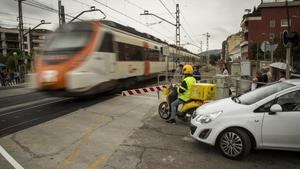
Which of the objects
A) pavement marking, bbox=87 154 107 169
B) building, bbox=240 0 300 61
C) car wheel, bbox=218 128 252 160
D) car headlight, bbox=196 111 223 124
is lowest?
pavement marking, bbox=87 154 107 169

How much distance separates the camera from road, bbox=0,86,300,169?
4578 millimetres

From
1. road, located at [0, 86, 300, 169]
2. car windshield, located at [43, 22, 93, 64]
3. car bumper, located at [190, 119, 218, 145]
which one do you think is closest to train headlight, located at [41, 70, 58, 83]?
car windshield, located at [43, 22, 93, 64]

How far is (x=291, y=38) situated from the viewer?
7.25m

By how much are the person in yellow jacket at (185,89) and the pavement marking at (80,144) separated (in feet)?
7.32

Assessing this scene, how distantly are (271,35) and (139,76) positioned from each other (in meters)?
48.7

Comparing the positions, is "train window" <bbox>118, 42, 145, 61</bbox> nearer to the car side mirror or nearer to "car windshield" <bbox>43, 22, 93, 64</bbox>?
"car windshield" <bbox>43, 22, 93, 64</bbox>

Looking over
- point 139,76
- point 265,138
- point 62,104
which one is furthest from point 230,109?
point 139,76

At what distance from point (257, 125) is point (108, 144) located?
123 inches

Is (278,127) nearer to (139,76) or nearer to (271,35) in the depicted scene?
(139,76)

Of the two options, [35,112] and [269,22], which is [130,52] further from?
[269,22]

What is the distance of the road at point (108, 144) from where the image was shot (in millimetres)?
4578

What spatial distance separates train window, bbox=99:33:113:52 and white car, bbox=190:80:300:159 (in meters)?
6.77

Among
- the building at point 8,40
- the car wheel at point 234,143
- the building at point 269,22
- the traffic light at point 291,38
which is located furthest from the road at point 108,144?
the building at point 8,40

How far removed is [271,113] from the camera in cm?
460
